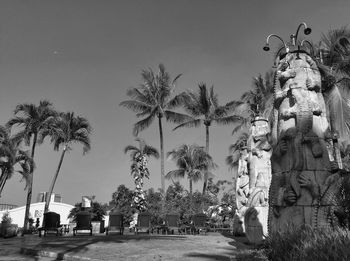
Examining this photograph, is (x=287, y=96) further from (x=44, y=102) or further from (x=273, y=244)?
(x=44, y=102)

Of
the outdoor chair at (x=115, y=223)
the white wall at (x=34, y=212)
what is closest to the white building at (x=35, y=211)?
the white wall at (x=34, y=212)

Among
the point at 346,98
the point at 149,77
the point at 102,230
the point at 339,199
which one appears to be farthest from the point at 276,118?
the point at 149,77

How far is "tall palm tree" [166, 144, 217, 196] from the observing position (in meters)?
33.6

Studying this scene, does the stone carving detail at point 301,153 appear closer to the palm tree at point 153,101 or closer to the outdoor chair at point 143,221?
the outdoor chair at point 143,221

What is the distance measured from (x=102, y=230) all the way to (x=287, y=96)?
47.2 ft

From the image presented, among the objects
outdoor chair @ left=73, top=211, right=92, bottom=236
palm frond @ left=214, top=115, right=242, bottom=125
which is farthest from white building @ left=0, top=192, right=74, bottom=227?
outdoor chair @ left=73, top=211, right=92, bottom=236

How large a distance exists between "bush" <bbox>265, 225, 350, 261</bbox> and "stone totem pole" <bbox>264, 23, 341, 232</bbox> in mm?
2102

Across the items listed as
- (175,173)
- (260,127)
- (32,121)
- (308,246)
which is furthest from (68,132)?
(308,246)

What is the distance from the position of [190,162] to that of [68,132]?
12.4 metres

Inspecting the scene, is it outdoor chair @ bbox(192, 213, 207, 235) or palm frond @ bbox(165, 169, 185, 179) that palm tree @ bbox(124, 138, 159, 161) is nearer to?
palm frond @ bbox(165, 169, 185, 179)

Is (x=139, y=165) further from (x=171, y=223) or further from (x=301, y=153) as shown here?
(x=301, y=153)

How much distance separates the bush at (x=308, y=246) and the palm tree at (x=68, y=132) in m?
23.3

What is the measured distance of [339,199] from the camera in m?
7.19

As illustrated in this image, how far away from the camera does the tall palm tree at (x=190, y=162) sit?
33562mm
